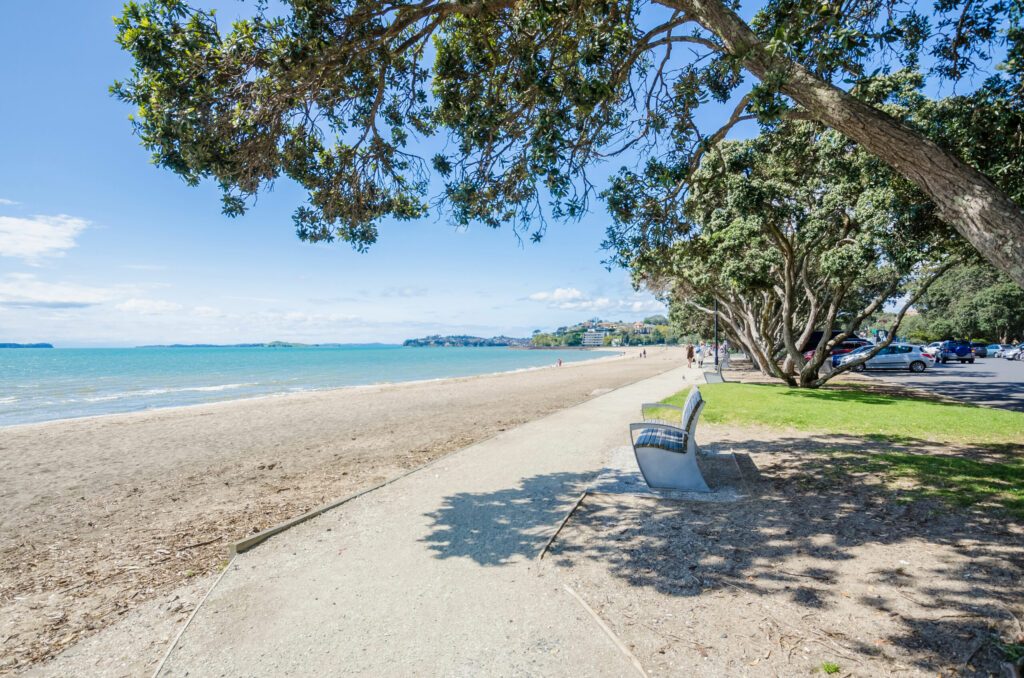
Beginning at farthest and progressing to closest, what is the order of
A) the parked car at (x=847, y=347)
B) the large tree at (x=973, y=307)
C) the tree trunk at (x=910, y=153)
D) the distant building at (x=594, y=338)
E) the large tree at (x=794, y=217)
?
1. the distant building at (x=594, y=338)
2. the large tree at (x=973, y=307)
3. the parked car at (x=847, y=347)
4. the large tree at (x=794, y=217)
5. the tree trunk at (x=910, y=153)

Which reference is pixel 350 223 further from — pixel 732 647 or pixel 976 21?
pixel 976 21

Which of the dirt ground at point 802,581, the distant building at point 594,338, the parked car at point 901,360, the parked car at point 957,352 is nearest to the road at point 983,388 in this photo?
the parked car at point 901,360

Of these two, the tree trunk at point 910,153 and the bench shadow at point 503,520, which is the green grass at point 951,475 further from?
the bench shadow at point 503,520

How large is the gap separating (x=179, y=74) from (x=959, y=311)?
70.7 m

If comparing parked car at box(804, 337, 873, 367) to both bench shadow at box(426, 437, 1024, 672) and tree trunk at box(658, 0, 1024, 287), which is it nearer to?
bench shadow at box(426, 437, 1024, 672)

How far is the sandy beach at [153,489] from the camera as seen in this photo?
3.61 metres

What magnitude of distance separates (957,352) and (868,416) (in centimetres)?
3578

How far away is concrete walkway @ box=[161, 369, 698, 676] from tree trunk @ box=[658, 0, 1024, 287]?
368 centimetres

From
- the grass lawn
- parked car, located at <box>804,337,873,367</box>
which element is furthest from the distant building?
the grass lawn

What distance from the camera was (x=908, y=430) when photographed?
9.02m

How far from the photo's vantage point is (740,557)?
372 centimetres

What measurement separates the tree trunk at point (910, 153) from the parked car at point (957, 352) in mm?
42091

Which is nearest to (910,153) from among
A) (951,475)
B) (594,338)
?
(951,475)

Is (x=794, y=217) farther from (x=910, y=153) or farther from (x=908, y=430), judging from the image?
(x=910, y=153)
